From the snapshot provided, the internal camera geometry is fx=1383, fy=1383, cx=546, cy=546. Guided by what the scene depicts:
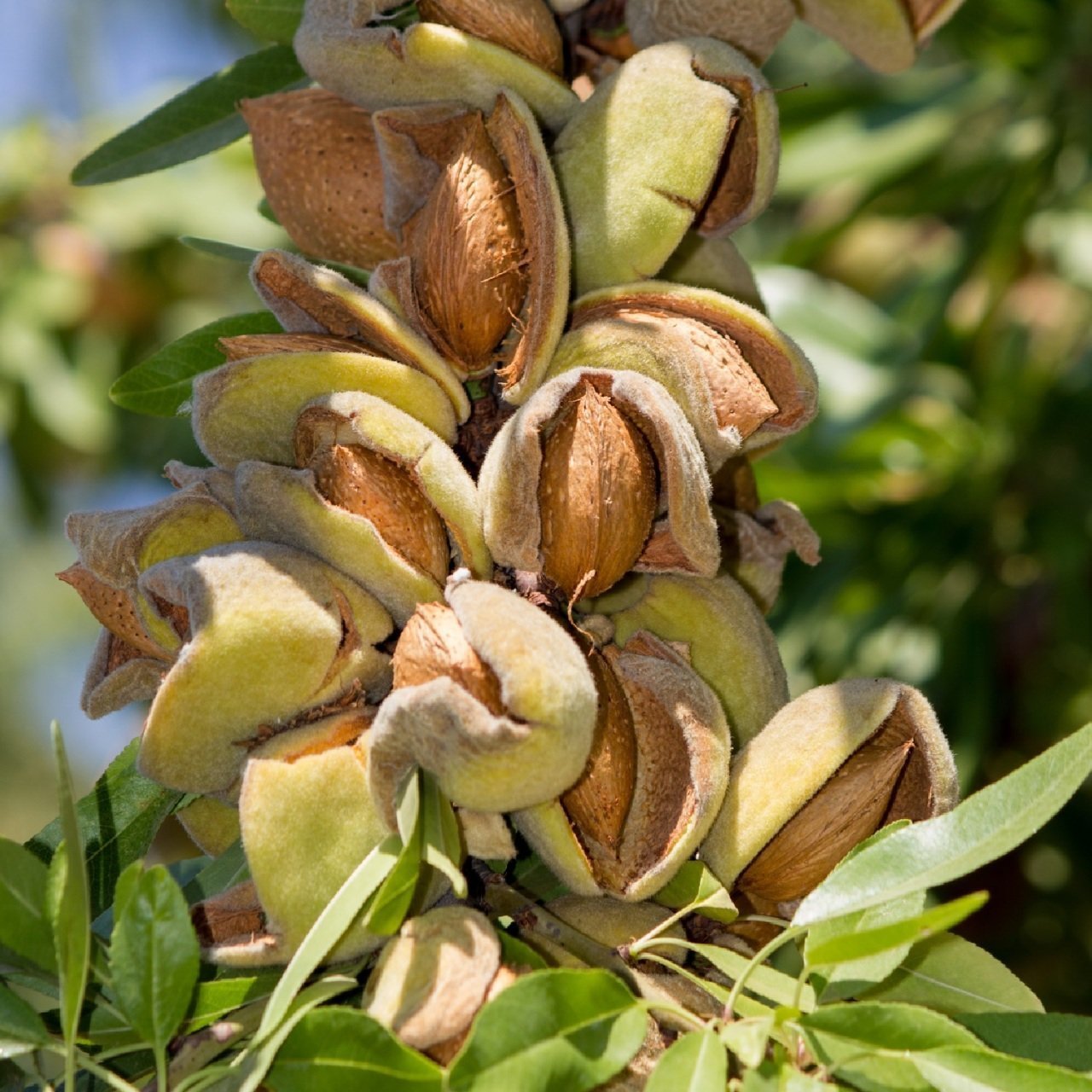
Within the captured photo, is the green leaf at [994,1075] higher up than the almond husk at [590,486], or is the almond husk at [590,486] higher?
the almond husk at [590,486]

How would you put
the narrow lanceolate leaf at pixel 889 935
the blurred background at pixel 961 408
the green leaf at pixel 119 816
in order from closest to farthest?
the narrow lanceolate leaf at pixel 889 935 < the green leaf at pixel 119 816 < the blurred background at pixel 961 408

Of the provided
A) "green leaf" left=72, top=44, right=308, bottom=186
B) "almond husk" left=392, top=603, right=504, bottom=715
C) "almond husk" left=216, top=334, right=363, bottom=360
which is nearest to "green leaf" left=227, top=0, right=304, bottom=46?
"green leaf" left=72, top=44, right=308, bottom=186

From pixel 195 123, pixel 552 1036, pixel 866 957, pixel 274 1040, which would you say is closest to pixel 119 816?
pixel 274 1040

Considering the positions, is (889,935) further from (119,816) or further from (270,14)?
(270,14)

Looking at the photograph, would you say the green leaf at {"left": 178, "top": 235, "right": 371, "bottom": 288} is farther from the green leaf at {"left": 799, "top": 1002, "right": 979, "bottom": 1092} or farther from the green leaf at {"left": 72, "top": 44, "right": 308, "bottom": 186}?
the green leaf at {"left": 799, "top": 1002, "right": 979, "bottom": 1092}

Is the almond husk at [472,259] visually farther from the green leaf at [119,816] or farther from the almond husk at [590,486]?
the green leaf at [119,816]

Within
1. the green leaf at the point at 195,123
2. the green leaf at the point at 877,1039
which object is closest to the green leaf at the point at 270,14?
the green leaf at the point at 195,123
